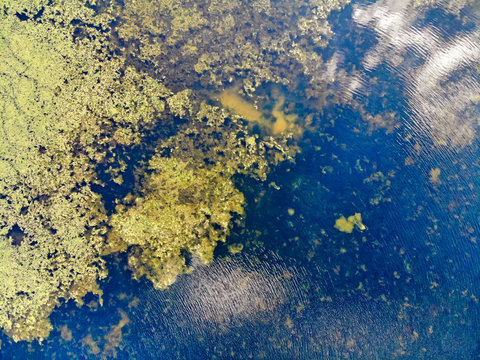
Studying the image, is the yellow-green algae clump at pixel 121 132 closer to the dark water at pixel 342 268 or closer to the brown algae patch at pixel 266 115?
the brown algae patch at pixel 266 115

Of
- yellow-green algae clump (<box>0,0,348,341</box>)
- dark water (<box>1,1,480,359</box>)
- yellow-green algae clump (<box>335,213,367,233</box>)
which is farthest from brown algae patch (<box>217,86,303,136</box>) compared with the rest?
yellow-green algae clump (<box>335,213,367,233</box>)

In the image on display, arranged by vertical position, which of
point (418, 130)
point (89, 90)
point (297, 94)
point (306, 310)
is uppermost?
point (418, 130)

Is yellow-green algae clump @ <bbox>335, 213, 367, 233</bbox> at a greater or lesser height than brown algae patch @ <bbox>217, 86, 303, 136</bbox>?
lesser

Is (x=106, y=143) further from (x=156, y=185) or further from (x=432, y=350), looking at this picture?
(x=432, y=350)

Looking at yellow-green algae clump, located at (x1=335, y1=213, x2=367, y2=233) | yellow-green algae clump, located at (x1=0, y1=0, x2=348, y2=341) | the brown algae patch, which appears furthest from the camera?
the brown algae patch

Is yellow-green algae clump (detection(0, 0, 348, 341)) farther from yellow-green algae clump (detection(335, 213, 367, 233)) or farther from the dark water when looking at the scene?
yellow-green algae clump (detection(335, 213, 367, 233))

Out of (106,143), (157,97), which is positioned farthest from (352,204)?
(106,143)

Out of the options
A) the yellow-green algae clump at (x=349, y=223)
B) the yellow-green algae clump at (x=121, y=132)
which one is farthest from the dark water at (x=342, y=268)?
the yellow-green algae clump at (x=121, y=132)
